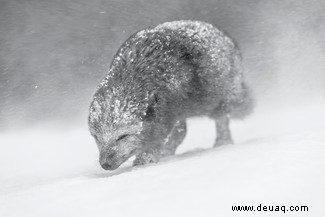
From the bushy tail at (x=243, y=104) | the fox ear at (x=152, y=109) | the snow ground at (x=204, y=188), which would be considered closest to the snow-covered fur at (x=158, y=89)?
the fox ear at (x=152, y=109)

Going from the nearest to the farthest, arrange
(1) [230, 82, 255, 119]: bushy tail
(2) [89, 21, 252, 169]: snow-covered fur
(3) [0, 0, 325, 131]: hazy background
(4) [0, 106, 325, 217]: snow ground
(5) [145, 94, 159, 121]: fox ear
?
(4) [0, 106, 325, 217]: snow ground < (2) [89, 21, 252, 169]: snow-covered fur < (5) [145, 94, 159, 121]: fox ear < (1) [230, 82, 255, 119]: bushy tail < (3) [0, 0, 325, 131]: hazy background

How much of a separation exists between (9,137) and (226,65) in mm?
5292

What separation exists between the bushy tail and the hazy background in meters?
2.88

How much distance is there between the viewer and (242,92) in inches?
276

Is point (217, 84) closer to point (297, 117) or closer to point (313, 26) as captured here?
point (297, 117)

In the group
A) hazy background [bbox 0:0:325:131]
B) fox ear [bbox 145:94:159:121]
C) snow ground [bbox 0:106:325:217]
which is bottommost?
hazy background [bbox 0:0:325:131]

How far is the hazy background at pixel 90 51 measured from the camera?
10133 mm

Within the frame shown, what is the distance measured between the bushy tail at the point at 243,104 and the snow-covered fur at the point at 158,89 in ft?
0.89

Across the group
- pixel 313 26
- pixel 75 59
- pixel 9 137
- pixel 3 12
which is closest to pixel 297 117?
pixel 313 26

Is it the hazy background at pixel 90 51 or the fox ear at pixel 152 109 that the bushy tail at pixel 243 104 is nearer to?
the fox ear at pixel 152 109

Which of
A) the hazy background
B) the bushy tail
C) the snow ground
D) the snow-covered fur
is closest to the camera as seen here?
the snow ground

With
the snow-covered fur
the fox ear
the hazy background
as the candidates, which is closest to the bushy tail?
the snow-covered fur

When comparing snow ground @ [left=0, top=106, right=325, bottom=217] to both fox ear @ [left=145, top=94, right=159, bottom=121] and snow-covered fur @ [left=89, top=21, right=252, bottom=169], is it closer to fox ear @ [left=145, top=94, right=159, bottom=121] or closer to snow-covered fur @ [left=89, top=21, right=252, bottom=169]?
snow-covered fur @ [left=89, top=21, right=252, bottom=169]

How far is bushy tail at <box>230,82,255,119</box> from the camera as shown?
686 cm
